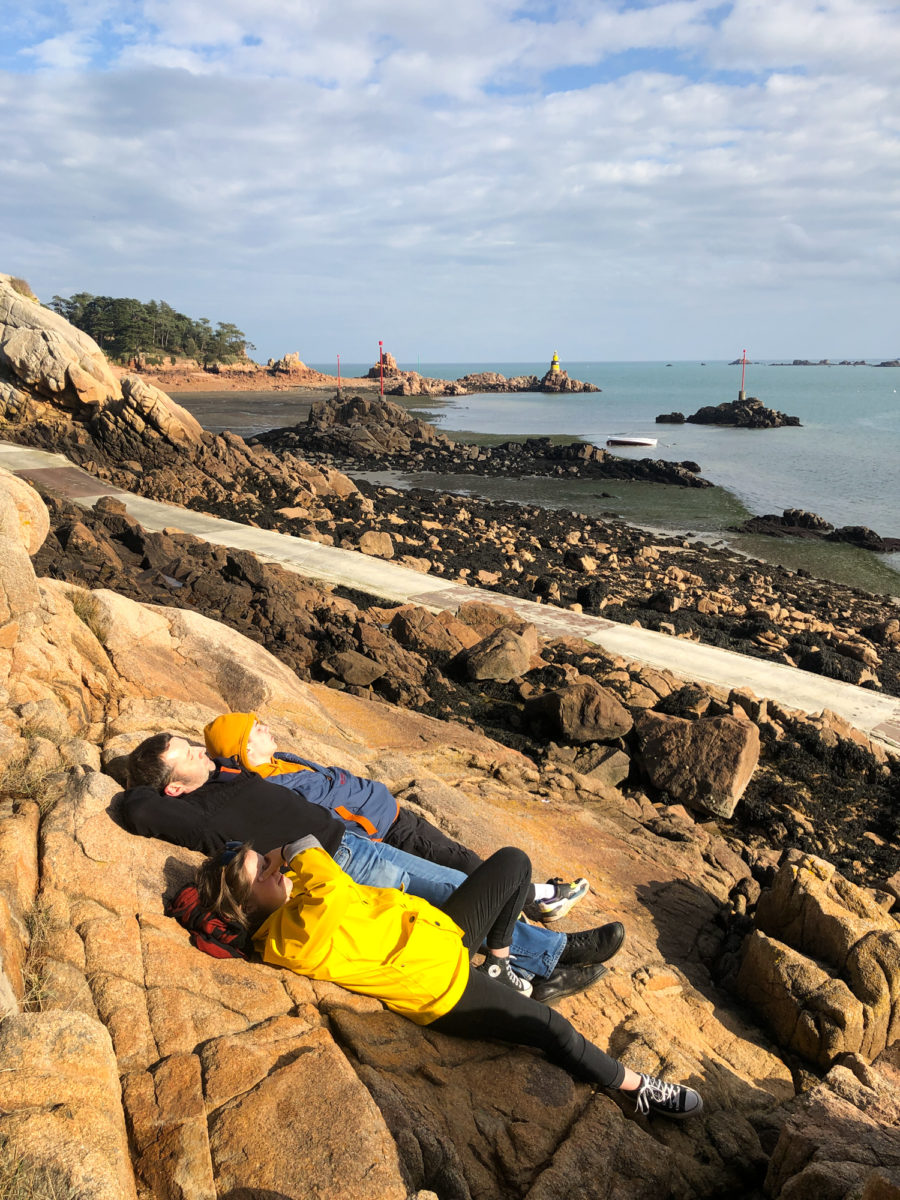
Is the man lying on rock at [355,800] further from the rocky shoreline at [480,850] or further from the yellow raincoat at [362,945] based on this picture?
the yellow raincoat at [362,945]

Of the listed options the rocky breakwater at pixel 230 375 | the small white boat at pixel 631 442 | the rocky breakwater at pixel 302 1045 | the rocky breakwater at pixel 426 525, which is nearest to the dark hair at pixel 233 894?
the rocky breakwater at pixel 302 1045

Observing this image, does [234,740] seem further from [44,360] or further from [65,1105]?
[44,360]

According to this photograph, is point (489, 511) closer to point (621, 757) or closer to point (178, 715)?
point (621, 757)

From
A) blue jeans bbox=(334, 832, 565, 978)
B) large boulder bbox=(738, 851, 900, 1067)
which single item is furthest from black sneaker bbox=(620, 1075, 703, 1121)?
large boulder bbox=(738, 851, 900, 1067)

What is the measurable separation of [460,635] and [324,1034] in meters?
8.26

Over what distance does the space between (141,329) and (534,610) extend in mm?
75773

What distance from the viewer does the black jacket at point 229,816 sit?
383cm

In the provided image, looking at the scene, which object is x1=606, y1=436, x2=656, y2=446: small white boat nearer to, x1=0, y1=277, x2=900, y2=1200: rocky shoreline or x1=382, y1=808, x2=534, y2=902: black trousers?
x1=0, y1=277, x2=900, y2=1200: rocky shoreline

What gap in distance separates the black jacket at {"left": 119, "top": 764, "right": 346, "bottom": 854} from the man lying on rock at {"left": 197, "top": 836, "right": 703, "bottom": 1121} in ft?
1.26

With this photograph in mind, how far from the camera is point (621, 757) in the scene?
26.3ft

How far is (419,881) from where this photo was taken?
409 centimetres

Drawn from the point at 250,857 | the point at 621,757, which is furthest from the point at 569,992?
the point at 621,757

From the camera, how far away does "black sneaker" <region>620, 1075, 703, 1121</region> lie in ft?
11.3

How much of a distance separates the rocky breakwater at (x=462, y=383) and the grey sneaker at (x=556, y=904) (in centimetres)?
9148
